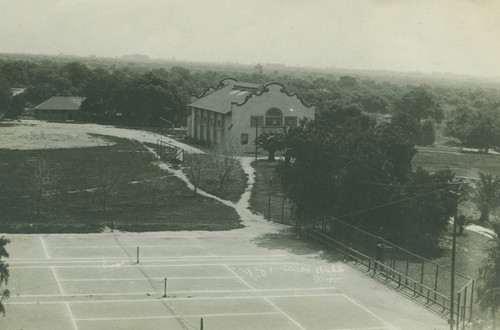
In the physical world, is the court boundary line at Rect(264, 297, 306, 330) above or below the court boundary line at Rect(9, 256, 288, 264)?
below

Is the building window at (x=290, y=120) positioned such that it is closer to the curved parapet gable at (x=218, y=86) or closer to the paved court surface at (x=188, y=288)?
the curved parapet gable at (x=218, y=86)

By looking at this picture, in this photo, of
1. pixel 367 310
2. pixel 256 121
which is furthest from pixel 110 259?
pixel 256 121

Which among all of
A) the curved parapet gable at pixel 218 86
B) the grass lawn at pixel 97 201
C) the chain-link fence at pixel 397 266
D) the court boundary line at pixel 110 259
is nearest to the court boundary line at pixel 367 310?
the chain-link fence at pixel 397 266

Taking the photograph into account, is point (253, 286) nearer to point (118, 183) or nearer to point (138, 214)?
point (138, 214)

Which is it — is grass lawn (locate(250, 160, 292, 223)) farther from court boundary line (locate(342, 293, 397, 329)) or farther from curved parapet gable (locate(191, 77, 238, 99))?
curved parapet gable (locate(191, 77, 238, 99))

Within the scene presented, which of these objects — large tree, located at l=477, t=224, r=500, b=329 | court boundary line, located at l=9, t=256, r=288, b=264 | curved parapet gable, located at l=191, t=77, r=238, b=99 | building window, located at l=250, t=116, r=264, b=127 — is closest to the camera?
large tree, located at l=477, t=224, r=500, b=329

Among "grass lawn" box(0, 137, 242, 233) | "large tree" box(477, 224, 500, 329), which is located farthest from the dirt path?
"large tree" box(477, 224, 500, 329)
